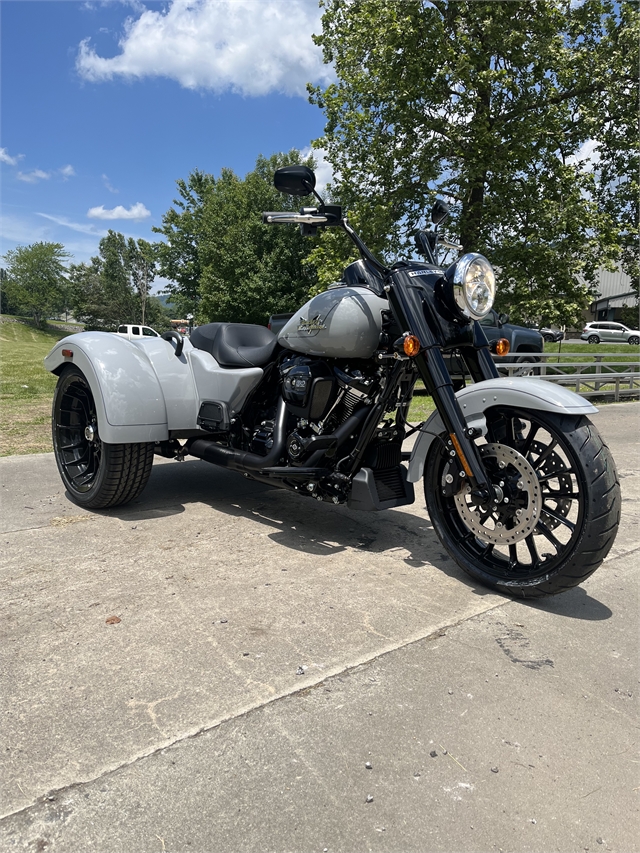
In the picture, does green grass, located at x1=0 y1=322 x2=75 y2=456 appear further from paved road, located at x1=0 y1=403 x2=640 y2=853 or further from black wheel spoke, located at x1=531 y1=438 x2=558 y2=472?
black wheel spoke, located at x1=531 y1=438 x2=558 y2=472

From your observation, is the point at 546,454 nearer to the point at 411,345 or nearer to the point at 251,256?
the point at 411,345

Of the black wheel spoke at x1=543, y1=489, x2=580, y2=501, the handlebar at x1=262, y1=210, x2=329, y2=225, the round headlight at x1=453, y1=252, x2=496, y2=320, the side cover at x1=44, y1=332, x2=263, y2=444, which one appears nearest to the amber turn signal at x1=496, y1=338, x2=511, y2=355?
the round headlight at x1=453, y1=252, x2=496, y2=320

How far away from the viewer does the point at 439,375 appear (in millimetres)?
3145

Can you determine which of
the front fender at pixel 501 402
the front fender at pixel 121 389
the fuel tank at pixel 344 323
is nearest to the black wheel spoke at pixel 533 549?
the front fender at pixel 501 402

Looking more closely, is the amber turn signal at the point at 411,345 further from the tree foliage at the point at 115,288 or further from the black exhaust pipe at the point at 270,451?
the tree foliage at the point at 115,288

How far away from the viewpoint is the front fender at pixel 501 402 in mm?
2840

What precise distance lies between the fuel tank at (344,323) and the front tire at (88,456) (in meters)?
1.45

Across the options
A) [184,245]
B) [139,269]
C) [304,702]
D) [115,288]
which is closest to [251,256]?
[184,245]

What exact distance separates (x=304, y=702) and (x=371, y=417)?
5.65ft

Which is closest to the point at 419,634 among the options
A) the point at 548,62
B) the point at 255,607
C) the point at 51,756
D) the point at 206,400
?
the point at 255,607

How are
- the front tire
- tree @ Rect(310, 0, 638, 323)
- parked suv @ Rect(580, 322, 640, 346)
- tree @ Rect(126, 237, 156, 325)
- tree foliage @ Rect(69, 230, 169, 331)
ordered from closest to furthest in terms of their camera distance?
the front tire → tree @ Rect(310, 0, 638, 323) → parked suv @ Rect(580, 322, 640, 346) → tree foliage @ Rect(69, 230, 169, 331) → tree @ Rect(126, 237, 156, 325)

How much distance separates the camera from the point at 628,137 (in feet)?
54.8

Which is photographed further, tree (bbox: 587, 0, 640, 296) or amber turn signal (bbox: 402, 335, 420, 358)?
tree (bbox: 587, 0, 640, 296)

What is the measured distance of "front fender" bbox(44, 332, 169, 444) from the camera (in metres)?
4.09
